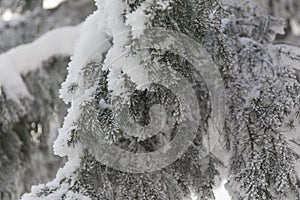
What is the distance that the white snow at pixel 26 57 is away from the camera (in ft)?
7.22

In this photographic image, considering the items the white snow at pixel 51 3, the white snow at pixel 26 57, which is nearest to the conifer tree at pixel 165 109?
the white snow at pixel 26 57

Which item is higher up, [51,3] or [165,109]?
[165,109]

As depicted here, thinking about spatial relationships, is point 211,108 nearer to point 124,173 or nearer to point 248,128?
point 248,128

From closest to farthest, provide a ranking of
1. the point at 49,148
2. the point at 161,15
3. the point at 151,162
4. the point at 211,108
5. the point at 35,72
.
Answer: the point at 161,15
the point at 151,162
the point at 211,108
the point at 35,72
the point at 49,148

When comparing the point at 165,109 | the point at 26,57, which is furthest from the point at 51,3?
the point at 165,109

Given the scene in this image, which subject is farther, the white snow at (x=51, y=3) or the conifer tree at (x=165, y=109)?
the white snow at (x=51, y=3)

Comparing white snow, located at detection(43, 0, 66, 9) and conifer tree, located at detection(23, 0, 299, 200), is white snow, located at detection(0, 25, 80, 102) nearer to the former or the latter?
white snow, located at detection(43, 0, 66, 9)

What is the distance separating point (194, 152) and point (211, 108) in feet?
0.44

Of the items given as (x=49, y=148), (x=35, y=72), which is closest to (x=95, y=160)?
(x=35, y=72)

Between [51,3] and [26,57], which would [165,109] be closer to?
[26,57]

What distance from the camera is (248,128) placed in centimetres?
133

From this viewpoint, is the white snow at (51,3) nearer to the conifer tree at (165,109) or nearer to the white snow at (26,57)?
the white snow at (26,57)

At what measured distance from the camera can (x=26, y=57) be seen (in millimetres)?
2283

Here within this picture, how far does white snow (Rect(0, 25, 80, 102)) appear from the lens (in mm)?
2199
